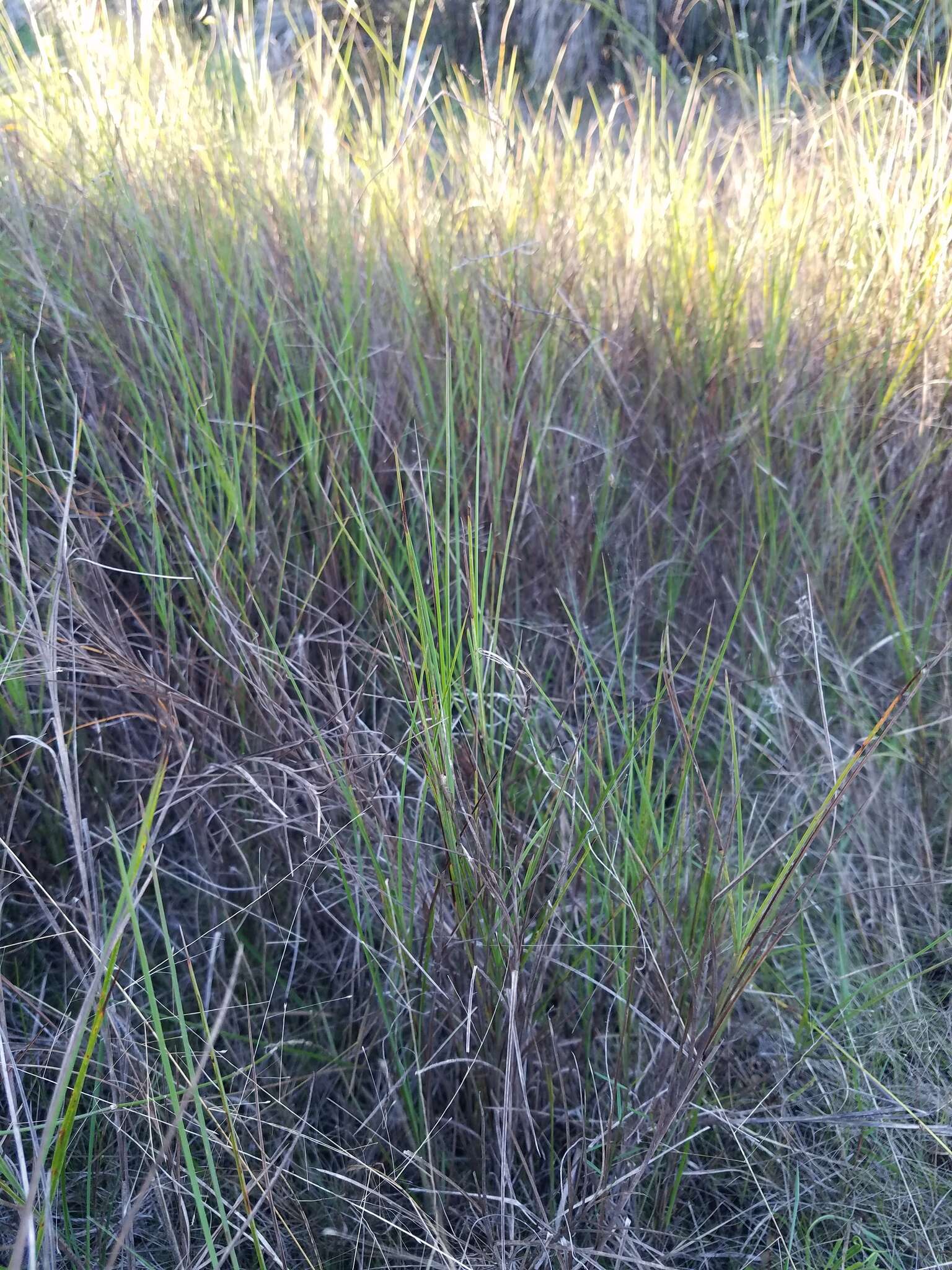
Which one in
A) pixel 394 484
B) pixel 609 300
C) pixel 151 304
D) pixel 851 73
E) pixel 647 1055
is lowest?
pixel 647 1055

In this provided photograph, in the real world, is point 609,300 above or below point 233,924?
above

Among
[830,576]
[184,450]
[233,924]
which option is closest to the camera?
[233,924]

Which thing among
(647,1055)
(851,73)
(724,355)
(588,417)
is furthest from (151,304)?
→ (851,73)

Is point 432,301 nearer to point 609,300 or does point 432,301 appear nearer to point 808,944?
point 609,300

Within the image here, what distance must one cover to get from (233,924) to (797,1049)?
562 millimetres

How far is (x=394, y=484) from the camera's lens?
1.27m

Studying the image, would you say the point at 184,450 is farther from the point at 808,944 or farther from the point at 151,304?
the point at 808,944

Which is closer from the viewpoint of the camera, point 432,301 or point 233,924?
point 233,924

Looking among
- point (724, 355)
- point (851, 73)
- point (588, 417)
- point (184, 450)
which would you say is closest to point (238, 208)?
point (184, 450)

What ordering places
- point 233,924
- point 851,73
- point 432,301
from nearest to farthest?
point 233,924, point 432,301, point 851,73

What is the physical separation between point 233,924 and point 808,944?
0.58 metres

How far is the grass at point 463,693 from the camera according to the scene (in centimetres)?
76

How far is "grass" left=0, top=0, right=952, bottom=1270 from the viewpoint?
763 millimetres

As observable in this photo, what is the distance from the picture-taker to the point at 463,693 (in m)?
0.77
